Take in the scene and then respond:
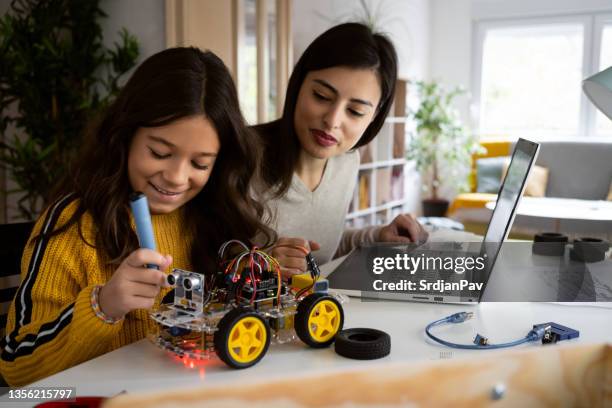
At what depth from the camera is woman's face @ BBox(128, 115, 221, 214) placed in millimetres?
960

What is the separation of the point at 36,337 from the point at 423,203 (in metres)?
5.29

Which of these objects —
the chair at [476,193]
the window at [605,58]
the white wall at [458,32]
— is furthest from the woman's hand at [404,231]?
the white wall at [458,32]

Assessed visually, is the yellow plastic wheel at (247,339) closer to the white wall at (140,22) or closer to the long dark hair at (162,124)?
the long dark hair at (162,124)

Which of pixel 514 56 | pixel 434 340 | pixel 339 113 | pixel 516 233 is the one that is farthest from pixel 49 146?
pixel 514 56

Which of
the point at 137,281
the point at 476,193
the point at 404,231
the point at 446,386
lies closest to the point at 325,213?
the point at 404,231

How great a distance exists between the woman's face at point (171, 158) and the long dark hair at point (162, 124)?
0.06 ft

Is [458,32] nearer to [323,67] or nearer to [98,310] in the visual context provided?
[323,67]

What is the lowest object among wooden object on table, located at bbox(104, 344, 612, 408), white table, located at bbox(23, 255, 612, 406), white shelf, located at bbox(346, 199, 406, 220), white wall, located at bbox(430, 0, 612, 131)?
white shelf, located at bbox(346, 199, 406, 220)

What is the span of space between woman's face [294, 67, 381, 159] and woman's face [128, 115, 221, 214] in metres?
0.48

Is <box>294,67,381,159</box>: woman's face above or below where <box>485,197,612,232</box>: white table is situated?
above

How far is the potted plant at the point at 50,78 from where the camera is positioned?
2285 millimetres

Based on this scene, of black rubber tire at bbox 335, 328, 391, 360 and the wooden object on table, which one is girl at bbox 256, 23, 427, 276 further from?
the wooden object on table

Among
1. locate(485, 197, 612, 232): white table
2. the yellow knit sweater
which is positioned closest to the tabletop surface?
locate(485, 197, 612, 232): white table

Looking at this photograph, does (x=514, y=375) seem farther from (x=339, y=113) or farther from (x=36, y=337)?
(x=339, y=113)
